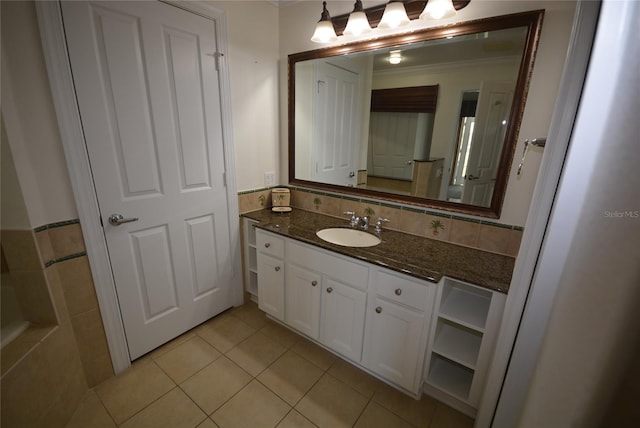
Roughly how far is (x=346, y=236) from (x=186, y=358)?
4.34ft

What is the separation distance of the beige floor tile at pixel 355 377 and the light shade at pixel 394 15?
2.03m

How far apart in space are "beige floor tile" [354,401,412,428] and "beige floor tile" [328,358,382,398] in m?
0.09

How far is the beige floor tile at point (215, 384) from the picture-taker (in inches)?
56.5

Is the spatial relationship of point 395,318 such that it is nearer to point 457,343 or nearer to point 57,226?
point 457,343

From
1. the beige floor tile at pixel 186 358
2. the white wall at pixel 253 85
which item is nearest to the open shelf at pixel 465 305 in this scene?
the beige floor tile at pixel 186 358

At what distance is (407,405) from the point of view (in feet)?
4.70

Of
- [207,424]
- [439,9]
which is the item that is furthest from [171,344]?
[439,9]

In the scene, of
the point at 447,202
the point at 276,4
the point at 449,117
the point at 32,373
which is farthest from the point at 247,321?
the point at 276,4

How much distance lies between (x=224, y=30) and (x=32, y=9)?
2.97 ft

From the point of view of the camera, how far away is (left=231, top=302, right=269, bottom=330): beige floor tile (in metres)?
2.04

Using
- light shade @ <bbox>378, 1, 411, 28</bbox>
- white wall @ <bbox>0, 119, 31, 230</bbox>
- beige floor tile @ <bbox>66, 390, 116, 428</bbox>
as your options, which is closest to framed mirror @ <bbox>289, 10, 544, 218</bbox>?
light shade @ <bbox>378, 1, 411, 28</bbox>

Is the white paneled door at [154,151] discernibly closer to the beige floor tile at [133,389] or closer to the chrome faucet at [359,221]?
the beige floor tile at [133,389]

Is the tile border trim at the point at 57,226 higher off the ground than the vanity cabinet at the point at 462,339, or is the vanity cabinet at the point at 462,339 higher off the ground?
the tile border trim at the point at 57,226

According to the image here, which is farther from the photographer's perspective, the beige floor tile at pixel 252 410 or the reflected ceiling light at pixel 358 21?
the reflected ceiling light at pixel 358 21
